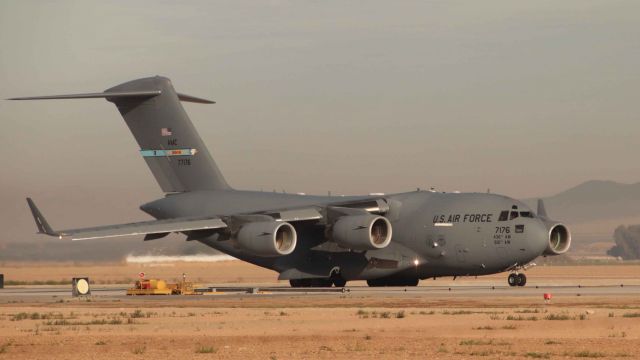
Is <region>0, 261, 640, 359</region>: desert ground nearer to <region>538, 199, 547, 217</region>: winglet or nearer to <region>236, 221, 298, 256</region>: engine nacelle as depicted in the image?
<region>236, 221, 298, 256</region>: engine nacelle

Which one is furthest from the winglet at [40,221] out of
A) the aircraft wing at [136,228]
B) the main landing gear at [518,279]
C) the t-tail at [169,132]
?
the main landing gear at [518,279]

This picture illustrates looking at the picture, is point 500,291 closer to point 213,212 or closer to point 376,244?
point 376,244

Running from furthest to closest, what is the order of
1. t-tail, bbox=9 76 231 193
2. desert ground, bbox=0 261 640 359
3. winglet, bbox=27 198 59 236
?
t-tail, bbox=9 76 231 193 < winglet, bbox=27 198 59 236 < desert ground, bbox=0 261 640 359

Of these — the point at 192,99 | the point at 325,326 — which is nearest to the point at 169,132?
the point at 192,99

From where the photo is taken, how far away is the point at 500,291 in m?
40.5

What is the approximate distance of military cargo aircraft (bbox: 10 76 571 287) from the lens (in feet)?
139

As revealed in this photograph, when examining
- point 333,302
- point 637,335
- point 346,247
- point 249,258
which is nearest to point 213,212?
point 249,258

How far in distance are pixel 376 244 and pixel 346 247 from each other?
1198 mm

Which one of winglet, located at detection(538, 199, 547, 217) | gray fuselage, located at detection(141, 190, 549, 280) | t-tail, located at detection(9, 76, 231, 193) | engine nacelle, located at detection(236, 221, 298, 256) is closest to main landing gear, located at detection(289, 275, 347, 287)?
gray fuselage, located at detection(141, 190, 549, 280)

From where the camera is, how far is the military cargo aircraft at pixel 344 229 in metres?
42.5

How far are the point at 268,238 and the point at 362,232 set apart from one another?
328 cm

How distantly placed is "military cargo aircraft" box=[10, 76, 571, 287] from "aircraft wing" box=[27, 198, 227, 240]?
4 centimetres

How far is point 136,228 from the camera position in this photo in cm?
4319

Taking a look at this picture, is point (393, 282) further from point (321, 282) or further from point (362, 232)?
point (362, 232)
